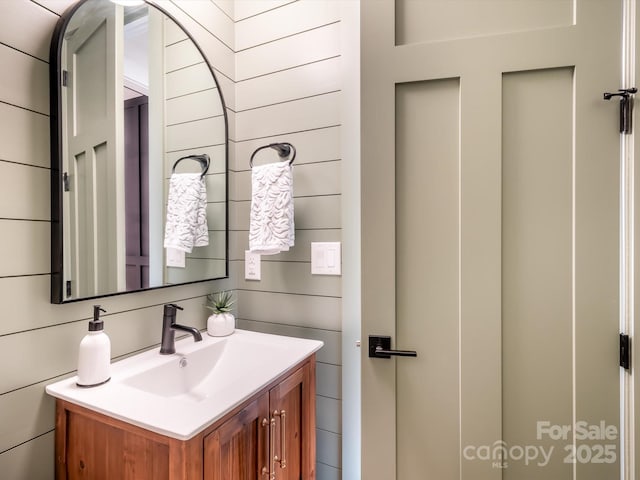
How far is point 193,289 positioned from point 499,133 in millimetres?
1224

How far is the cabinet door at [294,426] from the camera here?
40.1 inches

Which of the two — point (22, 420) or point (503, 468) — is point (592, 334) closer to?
point (503, 468)

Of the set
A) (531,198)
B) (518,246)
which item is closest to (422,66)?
(531,198)

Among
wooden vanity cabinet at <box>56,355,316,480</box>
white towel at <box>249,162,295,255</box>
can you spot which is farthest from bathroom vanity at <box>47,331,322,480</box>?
white towel at <box>249,162,295,255</box>

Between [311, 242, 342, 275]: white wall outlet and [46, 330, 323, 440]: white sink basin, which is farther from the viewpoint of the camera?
[311, 242, 342, 275]: white wall outlet

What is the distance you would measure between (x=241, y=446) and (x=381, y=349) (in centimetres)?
48

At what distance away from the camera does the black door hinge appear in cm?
86

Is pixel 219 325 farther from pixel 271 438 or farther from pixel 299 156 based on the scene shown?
pixel 299 156

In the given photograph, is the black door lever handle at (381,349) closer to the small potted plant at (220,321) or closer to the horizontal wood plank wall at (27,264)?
the small potted plant at (220,321)

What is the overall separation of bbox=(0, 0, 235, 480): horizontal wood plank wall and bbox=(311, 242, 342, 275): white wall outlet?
79 cm

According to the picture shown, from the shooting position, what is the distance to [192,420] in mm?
709

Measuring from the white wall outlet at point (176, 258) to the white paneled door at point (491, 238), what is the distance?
71cm

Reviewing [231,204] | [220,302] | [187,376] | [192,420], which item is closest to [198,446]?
[192,420]

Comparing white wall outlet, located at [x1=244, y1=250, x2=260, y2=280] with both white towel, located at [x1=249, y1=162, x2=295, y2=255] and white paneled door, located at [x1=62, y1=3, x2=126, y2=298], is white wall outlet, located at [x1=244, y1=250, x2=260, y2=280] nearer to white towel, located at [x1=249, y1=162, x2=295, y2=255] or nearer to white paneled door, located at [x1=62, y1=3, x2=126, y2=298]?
white towel, located at [x1=249, y1=162, x2=295, y2=255]
